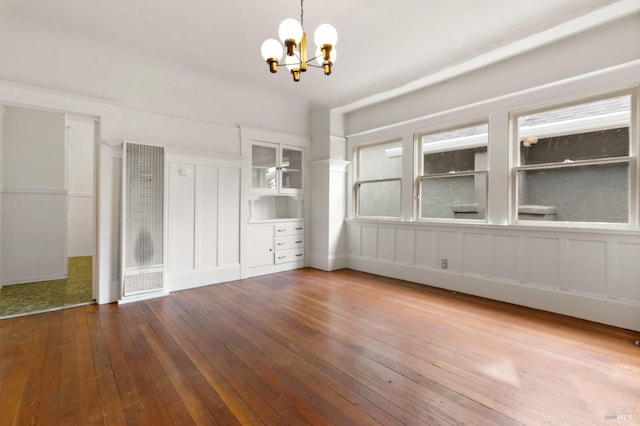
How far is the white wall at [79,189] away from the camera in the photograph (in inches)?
261

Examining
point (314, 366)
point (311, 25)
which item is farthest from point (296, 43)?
point (314, 366)

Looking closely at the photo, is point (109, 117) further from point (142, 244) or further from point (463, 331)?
point (463, 331)

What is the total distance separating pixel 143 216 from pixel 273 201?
7.18 feet

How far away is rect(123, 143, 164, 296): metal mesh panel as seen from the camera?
352cm

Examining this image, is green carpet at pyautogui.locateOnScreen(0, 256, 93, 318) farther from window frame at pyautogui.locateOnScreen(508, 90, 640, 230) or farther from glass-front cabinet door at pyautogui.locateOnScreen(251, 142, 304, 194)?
window frame at pyautogui.locateOnScreen(508, 90, 640, 230)

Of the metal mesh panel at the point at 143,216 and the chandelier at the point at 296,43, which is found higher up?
the chandelier at the point at 296,43

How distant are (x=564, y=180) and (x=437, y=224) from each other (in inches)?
58.3

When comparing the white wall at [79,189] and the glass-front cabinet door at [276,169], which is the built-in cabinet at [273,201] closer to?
the glass-front cabinet door at [276,169]

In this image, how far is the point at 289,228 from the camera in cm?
526

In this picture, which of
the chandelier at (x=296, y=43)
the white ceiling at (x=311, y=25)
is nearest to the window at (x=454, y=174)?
the white ceiling at (x=311, y=25)

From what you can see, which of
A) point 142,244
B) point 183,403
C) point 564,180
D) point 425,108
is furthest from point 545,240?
point 142,244

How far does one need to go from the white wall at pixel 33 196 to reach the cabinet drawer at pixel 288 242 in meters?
3.26

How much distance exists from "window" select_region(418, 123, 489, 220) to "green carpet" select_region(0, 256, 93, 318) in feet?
15.0

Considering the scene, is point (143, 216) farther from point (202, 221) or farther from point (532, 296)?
point (532, 296)
